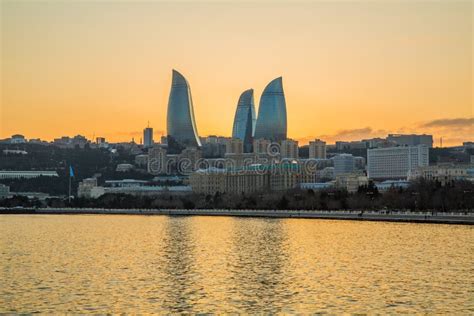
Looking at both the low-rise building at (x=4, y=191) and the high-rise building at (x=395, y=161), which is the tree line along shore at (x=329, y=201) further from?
the high-rise building at (x=395, y=161)

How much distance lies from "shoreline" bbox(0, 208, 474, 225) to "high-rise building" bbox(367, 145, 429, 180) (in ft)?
247

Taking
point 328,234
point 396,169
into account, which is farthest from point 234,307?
point 396,169

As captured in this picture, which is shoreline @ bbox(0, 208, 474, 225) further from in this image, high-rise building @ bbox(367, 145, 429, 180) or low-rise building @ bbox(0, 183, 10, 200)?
high-rise building @ bbox(367, 145, 429, 180)

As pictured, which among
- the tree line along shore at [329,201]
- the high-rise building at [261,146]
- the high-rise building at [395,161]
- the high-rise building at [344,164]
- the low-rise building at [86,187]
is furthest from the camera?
the high-rise building at [261,146]

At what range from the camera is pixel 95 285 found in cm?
2797

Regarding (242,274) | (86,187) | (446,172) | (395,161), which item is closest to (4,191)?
(86,187)

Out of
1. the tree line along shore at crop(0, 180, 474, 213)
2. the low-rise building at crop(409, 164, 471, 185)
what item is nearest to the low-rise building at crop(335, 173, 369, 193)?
the low-rise building at crop(409, 164, 471, 185)

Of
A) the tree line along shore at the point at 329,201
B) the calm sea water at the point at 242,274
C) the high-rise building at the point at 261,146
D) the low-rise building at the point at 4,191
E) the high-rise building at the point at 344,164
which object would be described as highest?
the high-rise building at the point at 261,146

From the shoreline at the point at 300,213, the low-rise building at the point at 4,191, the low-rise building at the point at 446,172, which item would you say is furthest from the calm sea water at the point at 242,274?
the low-rise building at the point at 4,191

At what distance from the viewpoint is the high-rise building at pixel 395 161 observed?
171625 mm

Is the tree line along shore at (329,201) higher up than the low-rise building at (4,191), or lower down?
lower down

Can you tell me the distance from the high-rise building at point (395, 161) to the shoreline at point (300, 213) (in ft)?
247

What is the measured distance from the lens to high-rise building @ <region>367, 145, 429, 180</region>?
563 ft

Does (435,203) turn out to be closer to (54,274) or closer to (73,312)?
(54,274)
